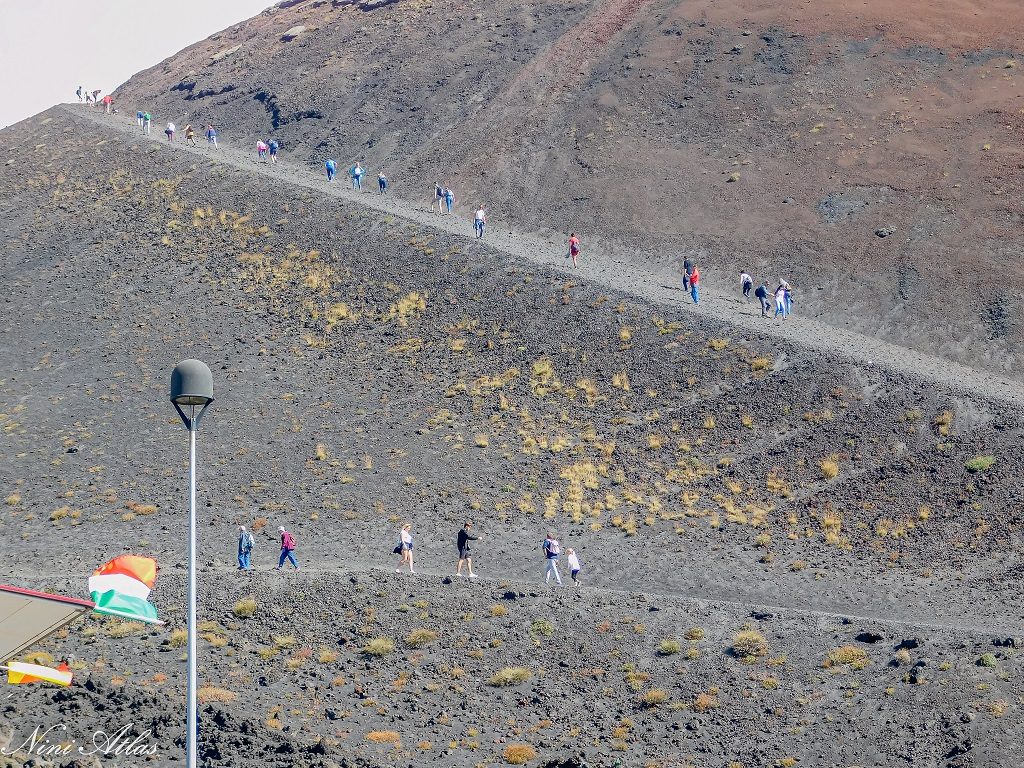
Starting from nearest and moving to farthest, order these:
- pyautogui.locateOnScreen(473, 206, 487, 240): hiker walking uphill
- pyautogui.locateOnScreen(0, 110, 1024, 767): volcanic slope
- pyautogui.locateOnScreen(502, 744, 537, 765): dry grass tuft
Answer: pyautogui.locateOnScreen(502, 744, 537, 765): dry grass tuft, pyautogui.locateOnScreen(0, 110, 1024, 767): volcanic slope, pyautogui.locateOnScreen(473, 206, 487, 240): hiker walking uphill

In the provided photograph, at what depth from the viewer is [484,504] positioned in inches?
1264

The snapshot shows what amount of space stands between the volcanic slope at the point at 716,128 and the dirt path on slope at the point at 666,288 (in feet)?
3.77

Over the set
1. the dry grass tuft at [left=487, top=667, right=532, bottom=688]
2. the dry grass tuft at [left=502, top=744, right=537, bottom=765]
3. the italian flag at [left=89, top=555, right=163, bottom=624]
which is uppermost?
the italian flag at [left=89, top=555, right=163, bottom=624]

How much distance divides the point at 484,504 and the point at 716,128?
3167 cm

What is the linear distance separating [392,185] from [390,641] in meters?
39.3

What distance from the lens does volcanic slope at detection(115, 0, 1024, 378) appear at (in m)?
45.2

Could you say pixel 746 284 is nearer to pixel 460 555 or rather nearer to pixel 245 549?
pixel 460 555

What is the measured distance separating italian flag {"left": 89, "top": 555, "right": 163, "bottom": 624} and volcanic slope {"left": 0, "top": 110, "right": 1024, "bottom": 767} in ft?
14.6

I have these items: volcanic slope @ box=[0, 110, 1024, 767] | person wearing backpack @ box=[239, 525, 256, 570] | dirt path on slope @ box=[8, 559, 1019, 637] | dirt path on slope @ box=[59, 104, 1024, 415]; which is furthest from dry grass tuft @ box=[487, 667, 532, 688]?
dirt path on slope @ box=[59, 104, 1024, 415]

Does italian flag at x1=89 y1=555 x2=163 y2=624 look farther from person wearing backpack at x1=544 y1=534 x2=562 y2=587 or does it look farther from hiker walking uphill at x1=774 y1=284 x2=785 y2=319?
hiker walking uphill at x1=774 y1=284 x2=785 y2=319

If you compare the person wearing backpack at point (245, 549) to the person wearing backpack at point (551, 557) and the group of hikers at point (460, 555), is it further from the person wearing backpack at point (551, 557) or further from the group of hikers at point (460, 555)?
the person wearing backpack at point (551, 557)

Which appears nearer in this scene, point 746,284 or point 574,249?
point 746,284

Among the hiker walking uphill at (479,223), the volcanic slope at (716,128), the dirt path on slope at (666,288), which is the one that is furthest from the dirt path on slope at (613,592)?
the hiker walking uphill at (479,223)

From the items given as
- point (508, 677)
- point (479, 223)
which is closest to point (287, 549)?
point (508, 677)
